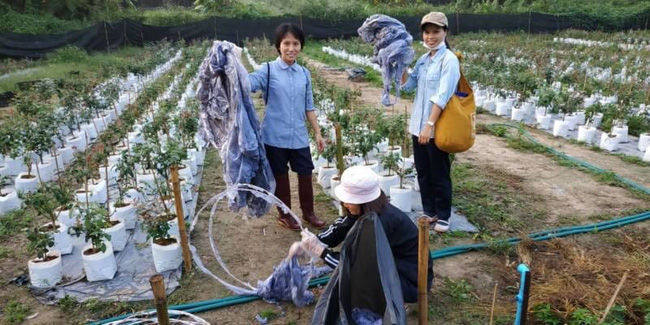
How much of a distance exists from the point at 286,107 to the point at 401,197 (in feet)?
4.27

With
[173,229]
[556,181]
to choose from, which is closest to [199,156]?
[173,229]

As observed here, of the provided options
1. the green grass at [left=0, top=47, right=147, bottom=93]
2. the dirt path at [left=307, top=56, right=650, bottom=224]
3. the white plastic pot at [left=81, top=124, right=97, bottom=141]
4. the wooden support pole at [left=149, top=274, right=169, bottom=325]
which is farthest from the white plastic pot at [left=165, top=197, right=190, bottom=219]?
the green grass at [left=0, top=47, right=147, bottom=93]

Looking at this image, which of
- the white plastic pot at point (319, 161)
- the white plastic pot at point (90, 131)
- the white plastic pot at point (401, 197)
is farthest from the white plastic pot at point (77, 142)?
the white plastic pot at point (401, 197)

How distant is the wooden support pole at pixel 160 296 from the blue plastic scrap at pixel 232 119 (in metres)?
1.32

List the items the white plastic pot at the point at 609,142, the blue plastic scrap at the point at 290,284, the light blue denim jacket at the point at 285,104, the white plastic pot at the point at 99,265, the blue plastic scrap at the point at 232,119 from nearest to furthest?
the blue plastic scrap at the point at 290,284 → the blue plastic scrap at the point at 232,119 → the white plastic pot at the point at 99,265 → the light blue denim jacket at the point at 285,104 → the white plastic pot at the point at 609,142

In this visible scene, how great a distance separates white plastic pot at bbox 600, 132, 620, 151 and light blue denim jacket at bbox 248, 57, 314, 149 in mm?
4319

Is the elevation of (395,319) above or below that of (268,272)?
above

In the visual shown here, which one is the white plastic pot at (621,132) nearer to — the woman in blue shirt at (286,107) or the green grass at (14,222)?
the woman in blue shirt at (286,107)

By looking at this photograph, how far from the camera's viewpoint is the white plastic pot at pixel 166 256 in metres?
3.06

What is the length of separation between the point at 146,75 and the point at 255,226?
328 inches

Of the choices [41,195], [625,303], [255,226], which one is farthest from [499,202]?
[41,195]

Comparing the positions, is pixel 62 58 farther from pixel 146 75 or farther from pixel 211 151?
pixel 211 151

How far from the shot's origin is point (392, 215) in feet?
7.27

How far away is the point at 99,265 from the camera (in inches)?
116
